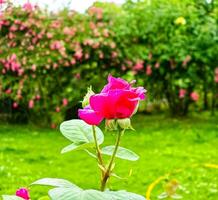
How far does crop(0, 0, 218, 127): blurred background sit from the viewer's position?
9977 mm

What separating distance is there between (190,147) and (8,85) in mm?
3289

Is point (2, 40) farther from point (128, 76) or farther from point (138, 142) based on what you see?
point (138, 142)

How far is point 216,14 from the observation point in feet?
35.0

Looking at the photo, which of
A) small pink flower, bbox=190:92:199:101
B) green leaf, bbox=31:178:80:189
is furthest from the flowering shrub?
small pink flower, bbox=190:92:199:101

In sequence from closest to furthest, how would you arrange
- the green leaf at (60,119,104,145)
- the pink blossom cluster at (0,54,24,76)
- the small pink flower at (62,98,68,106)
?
the green leaf at (60,119,104,145) < the pink blossom cluster at (0,54,24,76) < the small pink flower at (62,98,68,106)

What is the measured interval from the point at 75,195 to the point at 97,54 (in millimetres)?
9158

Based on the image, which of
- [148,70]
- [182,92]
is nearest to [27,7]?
[148,70]

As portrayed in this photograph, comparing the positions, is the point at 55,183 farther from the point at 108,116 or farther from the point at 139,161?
the point at 139,161

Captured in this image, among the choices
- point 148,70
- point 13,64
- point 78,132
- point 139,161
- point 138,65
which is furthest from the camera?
point 148,70

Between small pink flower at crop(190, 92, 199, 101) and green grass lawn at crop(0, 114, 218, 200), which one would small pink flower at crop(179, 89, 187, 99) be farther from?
green grass lawn at crop(0, 114, 218, 200)

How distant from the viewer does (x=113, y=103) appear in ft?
3.86

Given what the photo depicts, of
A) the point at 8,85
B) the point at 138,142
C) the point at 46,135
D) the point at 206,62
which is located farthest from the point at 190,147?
the point at 8,85

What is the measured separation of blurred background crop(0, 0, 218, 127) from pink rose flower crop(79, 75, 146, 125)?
863 cm

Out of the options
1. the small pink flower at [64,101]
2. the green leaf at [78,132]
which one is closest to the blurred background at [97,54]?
the small pink flower at [64,101]
